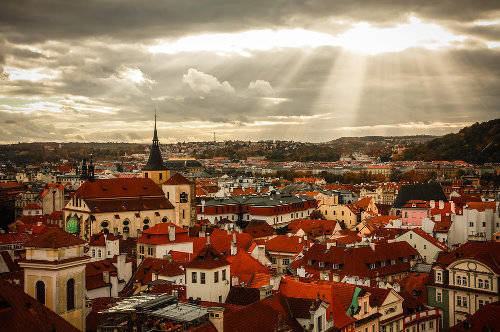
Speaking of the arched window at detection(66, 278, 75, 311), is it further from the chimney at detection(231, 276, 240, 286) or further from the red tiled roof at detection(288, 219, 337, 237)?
the red tiled roof at detection(288, 219, 337, 237)

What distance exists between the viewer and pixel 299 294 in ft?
116

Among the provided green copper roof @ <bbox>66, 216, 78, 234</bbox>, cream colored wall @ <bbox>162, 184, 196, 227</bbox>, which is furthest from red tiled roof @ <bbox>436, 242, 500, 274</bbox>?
green copper roof @ <bbox>66, 216, 78, 234</bbox>

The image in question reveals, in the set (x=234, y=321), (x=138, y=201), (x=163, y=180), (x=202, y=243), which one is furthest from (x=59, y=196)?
(x=234, y=321)

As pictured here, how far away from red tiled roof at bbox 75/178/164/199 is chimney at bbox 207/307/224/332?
64.7 metres

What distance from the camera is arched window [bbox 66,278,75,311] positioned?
83.4 feet

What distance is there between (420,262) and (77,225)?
5404cm

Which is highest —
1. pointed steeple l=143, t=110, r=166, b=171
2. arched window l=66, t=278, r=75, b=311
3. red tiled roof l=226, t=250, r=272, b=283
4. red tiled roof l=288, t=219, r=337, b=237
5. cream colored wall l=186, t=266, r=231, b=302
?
pointed steeple l=143, t=110, r=166, b=171

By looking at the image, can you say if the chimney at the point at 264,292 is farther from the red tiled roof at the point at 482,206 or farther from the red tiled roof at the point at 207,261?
the red tiled roof at the point at 482,206

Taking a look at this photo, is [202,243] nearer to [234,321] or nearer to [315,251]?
[315,251]

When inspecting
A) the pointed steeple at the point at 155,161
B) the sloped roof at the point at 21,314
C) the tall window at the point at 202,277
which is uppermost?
the pointed steeple at the point at 155,161

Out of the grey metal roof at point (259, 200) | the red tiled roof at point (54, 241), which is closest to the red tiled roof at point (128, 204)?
the grey metal roof at point (259, 200)

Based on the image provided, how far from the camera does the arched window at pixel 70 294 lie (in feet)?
83.4

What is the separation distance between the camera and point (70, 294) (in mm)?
25641

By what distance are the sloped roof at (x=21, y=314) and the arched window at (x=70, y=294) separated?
14.4ft
